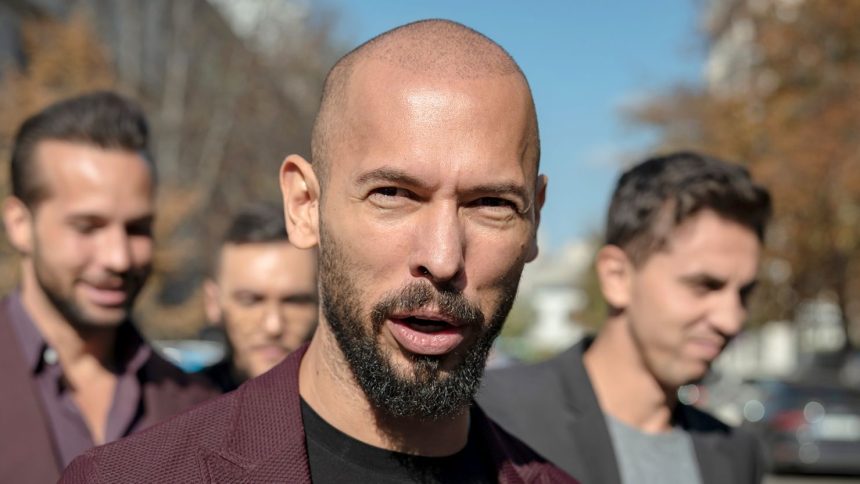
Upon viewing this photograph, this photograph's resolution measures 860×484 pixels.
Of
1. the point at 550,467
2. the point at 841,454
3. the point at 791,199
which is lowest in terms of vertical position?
the point at 841,454

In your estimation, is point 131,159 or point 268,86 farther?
point 268,86

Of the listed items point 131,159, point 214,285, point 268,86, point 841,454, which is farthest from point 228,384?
point 268,86

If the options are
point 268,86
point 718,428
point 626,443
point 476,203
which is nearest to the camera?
point 476,203

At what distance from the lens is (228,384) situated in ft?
15.9

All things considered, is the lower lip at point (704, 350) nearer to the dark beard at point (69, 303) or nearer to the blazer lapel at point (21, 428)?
the dark beard at point (69, 303)

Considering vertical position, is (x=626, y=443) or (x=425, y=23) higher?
(x=425, y=23)

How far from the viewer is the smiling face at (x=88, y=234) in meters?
3.48

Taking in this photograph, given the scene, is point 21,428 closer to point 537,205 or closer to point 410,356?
point 410,356

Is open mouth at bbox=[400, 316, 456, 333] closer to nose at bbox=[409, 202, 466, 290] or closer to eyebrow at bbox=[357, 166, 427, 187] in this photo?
nose at bbox=[409, 202, 466, 290]

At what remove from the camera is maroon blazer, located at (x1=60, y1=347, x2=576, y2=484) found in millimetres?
2129

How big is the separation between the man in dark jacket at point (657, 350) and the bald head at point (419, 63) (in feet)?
4.58

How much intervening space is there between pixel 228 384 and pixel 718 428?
214 centimetres

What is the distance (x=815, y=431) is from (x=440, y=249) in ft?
49.4

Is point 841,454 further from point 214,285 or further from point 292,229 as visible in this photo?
point 292,229
